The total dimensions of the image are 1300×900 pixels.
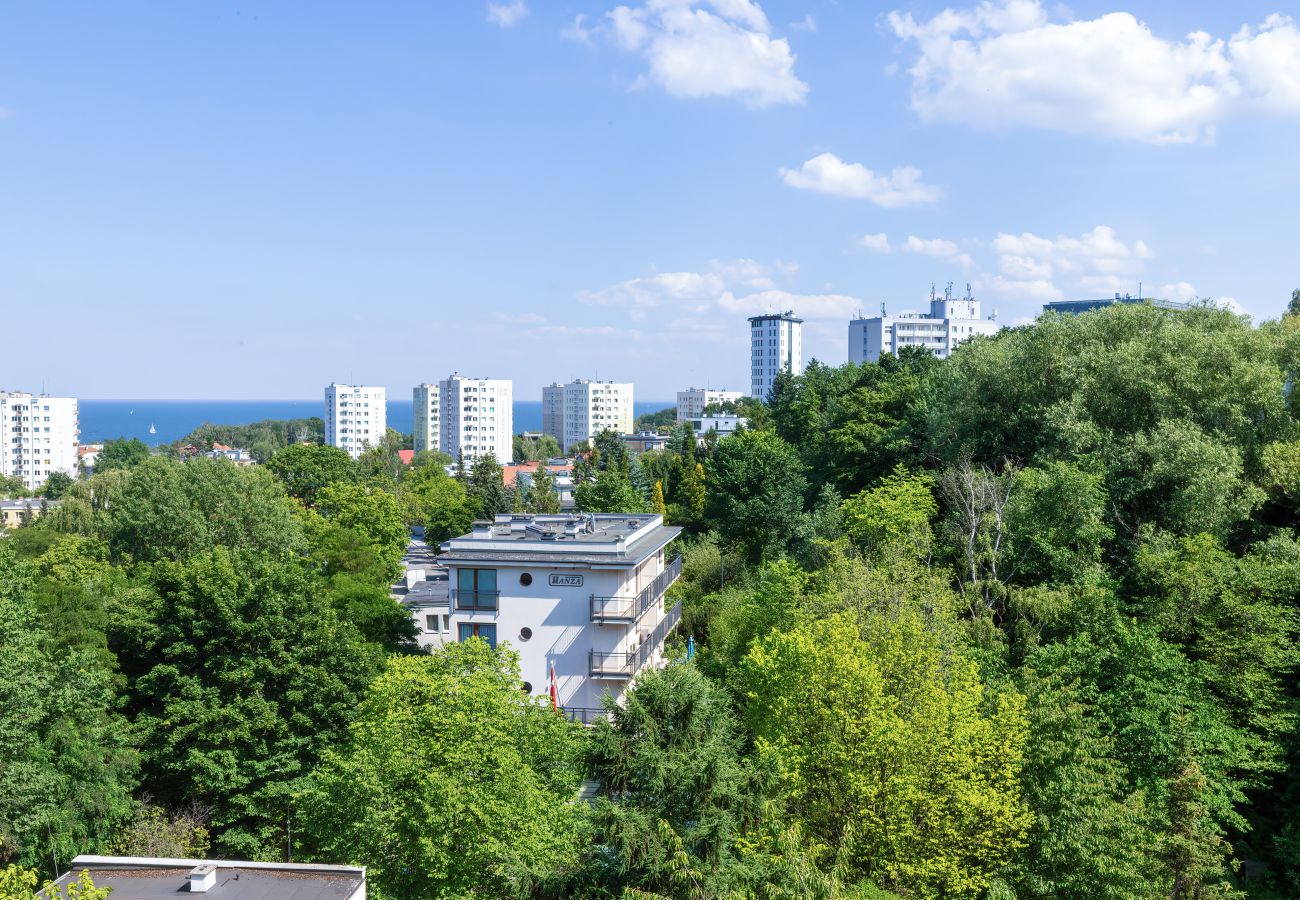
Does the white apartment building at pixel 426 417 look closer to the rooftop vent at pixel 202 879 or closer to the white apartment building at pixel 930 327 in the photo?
the white apartment building at pixel 930 327

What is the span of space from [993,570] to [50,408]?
530 ft

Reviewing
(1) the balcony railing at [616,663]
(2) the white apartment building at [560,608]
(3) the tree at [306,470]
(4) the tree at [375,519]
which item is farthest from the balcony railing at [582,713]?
(3) the tree at [306,470]

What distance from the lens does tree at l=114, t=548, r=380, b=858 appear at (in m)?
24.4

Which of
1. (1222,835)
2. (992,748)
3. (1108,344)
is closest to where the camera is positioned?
(992,748)

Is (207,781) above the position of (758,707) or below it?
below

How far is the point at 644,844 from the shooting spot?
1550 centimetres

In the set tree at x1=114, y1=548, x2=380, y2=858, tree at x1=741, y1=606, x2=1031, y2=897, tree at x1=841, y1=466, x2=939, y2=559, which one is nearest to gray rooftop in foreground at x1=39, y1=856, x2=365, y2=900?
tree at x1=114, y1=548, x2=380, y2=858

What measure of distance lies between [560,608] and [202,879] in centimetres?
1627

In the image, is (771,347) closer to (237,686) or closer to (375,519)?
(375,519)

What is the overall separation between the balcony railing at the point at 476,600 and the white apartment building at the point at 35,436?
140 m

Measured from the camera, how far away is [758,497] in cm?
4447

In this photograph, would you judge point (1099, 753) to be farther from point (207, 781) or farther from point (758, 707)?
point (207, 781)

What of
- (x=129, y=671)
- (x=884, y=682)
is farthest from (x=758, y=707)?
(x=129, y=671)

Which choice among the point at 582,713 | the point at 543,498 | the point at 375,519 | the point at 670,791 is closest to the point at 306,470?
the point at 543,498
